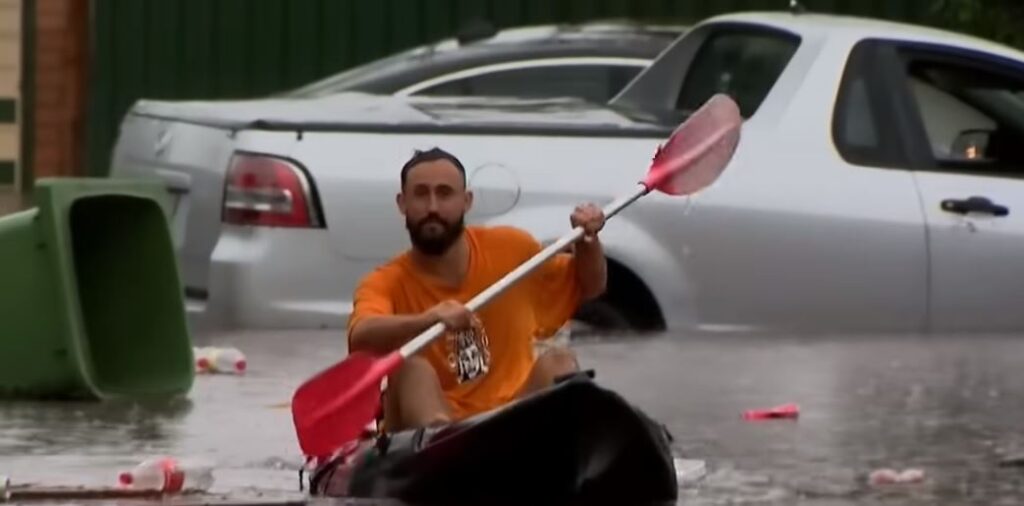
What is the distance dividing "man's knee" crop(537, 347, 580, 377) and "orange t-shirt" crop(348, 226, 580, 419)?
166 millimetres

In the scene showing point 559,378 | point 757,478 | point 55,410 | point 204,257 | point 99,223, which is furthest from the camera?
point 204,257

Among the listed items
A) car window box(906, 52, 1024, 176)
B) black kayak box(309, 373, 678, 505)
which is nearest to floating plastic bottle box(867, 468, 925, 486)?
black kayak box(309, 373, 678, 505)

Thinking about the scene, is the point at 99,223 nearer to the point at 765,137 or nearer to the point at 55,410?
the point at 55,410

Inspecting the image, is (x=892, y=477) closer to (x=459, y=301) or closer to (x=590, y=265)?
(x=590, y=265)

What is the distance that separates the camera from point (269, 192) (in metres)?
12.1

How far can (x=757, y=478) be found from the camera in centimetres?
892

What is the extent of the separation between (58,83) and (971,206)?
30.7ft

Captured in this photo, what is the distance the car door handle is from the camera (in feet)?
41.3

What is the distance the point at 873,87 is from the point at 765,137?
610 mm

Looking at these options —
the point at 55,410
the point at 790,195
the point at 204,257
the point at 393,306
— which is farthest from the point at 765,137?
the point at 393,306

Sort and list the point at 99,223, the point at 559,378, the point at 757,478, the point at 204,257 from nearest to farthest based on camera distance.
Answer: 1. the point at 559,378
2. the point at 757,478
3. the point at 99,223
4. the point at 204,257

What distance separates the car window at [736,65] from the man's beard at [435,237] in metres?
5.10

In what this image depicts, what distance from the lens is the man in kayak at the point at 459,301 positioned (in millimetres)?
7859

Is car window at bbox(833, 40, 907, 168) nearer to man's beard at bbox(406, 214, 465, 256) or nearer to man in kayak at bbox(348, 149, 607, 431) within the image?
man in kayak at bbox(348, 149, 607, 431)
